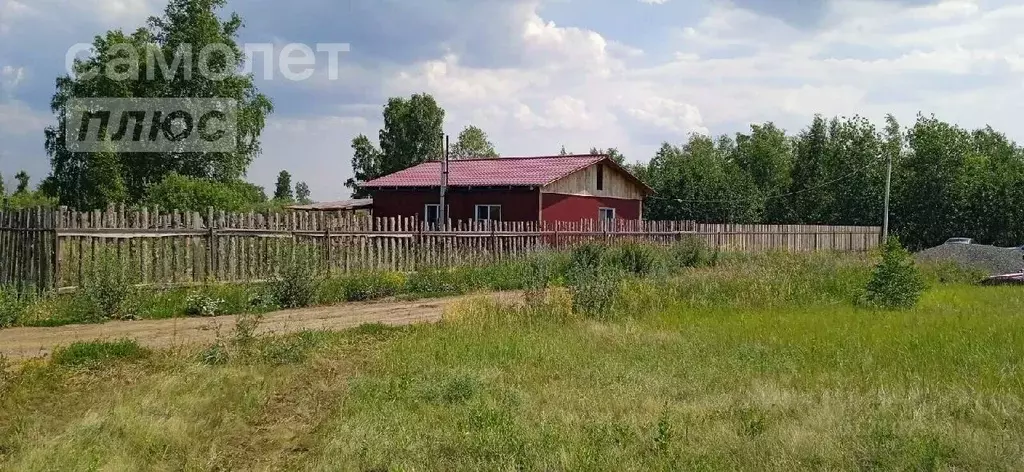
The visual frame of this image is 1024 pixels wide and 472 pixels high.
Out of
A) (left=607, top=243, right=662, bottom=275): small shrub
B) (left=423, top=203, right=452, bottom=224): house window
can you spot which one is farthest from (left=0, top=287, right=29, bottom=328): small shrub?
(left=423, top=203, right=452, bottom=224): house window

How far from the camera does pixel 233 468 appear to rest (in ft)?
16.5

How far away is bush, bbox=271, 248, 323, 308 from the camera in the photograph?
42.7 ft

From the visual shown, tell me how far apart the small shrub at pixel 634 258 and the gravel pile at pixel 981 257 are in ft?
31.4

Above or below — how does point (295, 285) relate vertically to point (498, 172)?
below

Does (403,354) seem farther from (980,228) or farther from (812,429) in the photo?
(980,228)


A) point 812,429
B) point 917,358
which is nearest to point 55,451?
point 812,429

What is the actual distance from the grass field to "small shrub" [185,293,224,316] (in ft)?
10.5

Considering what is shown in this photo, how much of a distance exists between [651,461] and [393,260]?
1275 centimetres

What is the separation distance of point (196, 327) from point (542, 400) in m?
6.04

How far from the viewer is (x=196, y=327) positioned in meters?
10.5

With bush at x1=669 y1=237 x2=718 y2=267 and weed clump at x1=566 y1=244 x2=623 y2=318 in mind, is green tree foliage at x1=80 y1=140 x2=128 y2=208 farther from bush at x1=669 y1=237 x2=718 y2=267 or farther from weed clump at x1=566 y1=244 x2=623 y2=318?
weed clump at x1=566 y1=244 x2=623 y2=318

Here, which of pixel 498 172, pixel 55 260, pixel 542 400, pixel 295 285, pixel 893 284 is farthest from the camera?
pixel 498 172

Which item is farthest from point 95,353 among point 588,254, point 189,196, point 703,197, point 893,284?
point 703,197

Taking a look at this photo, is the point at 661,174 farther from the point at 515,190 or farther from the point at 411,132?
the point at 515,190
